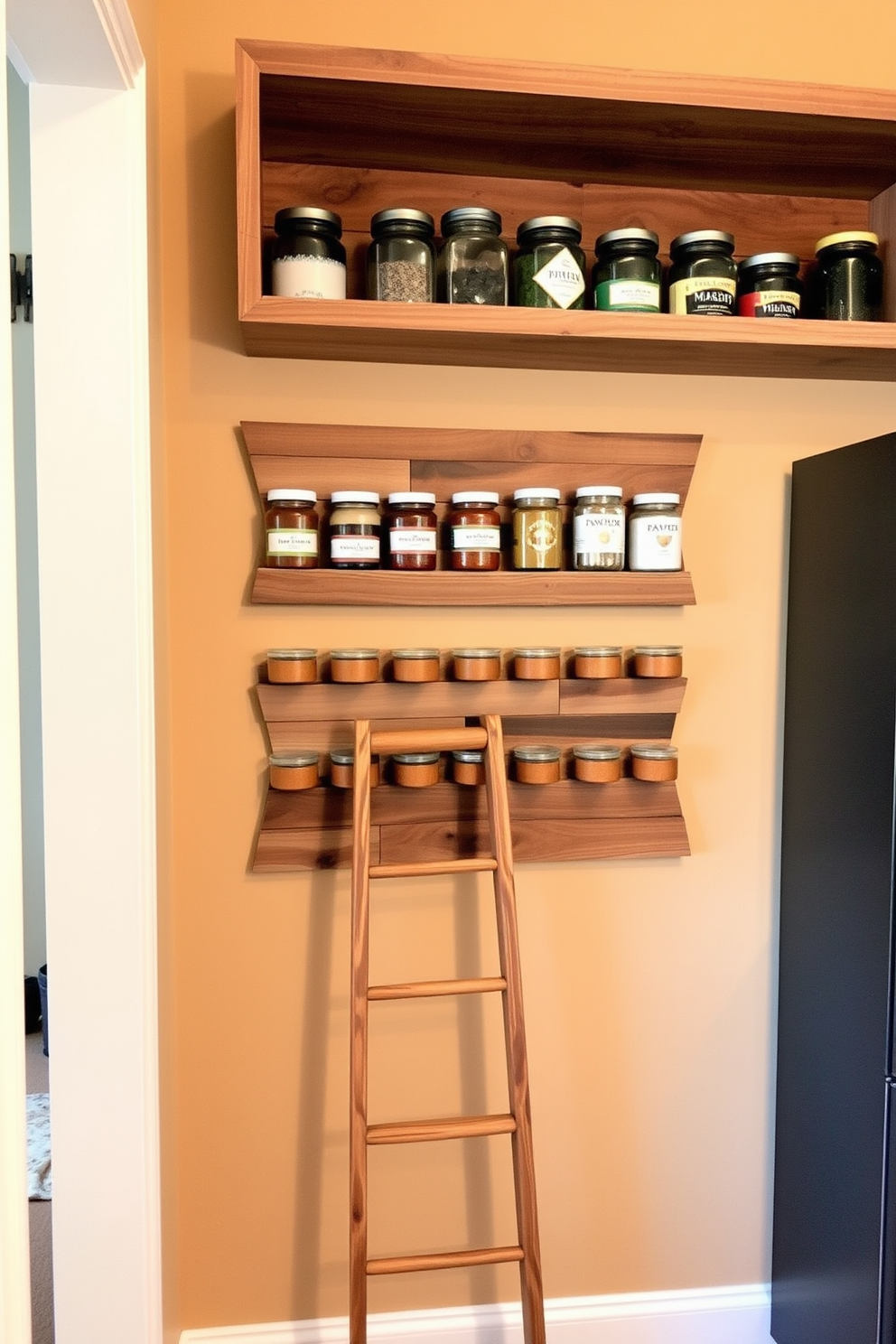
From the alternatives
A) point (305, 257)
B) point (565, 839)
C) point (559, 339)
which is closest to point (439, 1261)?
point (565, 839)

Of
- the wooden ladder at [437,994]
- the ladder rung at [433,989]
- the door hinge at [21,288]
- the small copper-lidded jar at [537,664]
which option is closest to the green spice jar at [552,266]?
the small copper-lidded jar at [537,664]

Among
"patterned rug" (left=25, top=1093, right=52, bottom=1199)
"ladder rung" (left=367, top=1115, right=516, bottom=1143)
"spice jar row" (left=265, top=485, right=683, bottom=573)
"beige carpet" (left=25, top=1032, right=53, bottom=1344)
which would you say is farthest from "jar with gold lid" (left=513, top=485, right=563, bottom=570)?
"patterned rug" (left=25, top=1093, right=52, bottom=1199)

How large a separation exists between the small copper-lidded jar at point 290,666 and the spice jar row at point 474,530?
13cm

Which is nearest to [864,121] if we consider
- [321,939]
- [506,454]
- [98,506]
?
[506,454]

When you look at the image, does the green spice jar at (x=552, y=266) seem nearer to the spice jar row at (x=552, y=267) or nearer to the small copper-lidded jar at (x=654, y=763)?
the spice jar row at (x=552, y=267)

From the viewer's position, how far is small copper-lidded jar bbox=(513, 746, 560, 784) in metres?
1.58

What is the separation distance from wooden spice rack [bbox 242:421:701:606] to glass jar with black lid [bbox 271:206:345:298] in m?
0.21

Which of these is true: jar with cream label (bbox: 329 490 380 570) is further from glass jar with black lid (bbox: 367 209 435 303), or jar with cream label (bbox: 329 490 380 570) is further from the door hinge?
the door hinge

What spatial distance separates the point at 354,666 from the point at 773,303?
32.5 inches

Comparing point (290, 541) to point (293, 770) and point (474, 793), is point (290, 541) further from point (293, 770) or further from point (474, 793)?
point (474, 793)

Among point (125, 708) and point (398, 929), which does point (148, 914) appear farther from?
point (398, 929)

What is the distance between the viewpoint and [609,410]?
1.66 metres

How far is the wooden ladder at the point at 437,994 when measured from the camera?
58.1 inches

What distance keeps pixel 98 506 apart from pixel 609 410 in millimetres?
837
